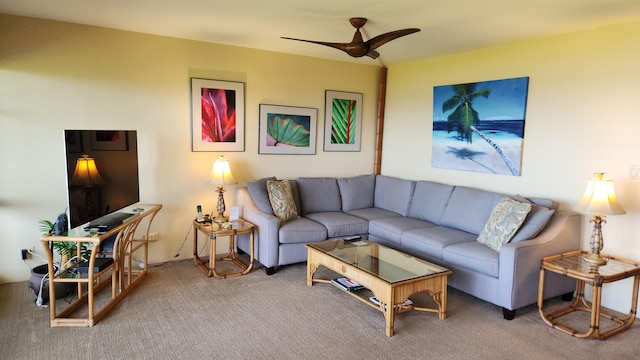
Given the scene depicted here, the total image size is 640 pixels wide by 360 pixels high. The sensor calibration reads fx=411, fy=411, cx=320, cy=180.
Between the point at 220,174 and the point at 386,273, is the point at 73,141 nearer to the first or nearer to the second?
the point at 220,174

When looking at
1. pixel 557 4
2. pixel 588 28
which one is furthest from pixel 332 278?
pixel 588 28

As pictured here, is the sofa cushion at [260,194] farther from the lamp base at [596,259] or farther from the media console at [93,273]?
the lamp base at [596,259]

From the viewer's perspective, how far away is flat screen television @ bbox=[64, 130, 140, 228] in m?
2.94

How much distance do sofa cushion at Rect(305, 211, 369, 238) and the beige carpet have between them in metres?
0.87

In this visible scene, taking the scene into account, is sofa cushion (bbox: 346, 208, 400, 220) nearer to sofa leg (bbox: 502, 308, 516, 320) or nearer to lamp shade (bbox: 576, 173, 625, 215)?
sofa leg (bbox: 502, 308, 516, 320)

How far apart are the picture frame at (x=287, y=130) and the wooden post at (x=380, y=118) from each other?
0.98 meters

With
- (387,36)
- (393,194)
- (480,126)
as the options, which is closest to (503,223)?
(480,126)

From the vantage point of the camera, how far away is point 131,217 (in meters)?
3.57

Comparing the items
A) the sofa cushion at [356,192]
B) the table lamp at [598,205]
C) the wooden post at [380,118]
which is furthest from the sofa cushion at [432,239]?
the wooden post at [380,118]

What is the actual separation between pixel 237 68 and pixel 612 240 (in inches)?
160

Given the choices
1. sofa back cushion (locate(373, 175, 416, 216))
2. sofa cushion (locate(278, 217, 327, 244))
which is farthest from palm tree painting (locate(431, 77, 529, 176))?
sofa cushion (locate(278, 217, 327, 244))

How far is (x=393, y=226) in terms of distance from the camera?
444 cm

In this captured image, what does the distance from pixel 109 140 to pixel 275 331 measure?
2057 millimetres

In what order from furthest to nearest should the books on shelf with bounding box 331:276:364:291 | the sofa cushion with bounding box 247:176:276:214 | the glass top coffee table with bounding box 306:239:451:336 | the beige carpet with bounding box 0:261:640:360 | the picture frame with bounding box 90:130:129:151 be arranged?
the sofa cushion with bounding box 247:176:276:214, the books on shelf with bounding box 331:276:364:291, the picture frame with bounding box 90:130:129:151, the glass top coffee table with bounding box 306:239:451:336, the beige carpet with bounding box 0:261:640:360
